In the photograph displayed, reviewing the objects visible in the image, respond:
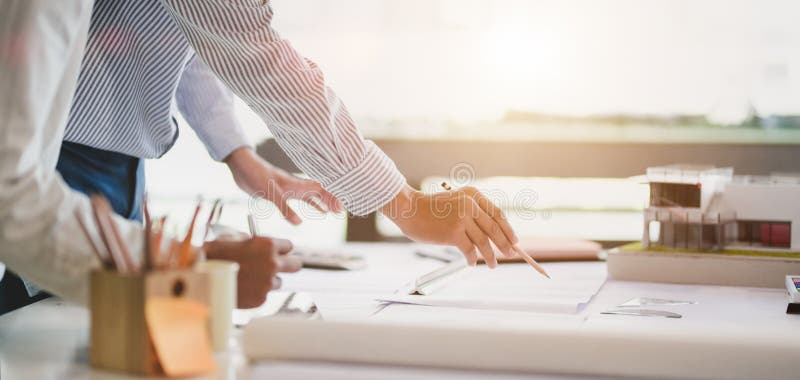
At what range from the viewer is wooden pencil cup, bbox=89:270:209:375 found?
718mm

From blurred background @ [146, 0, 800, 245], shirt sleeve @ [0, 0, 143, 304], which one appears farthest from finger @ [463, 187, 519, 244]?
blurred background @ [146, 0, 800, 245]

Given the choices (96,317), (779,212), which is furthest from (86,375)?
(779,212)

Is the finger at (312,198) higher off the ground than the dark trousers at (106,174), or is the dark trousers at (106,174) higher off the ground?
the dark trousers at (106,174)

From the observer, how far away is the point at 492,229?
1223 mm

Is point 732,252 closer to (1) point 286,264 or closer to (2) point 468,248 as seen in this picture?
(2) point 468,248

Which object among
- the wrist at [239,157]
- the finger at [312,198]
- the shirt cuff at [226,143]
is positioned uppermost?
the shirt cuff at [226,143]

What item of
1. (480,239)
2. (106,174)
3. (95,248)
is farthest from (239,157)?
(95,248)

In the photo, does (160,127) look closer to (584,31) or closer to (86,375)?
(86,375)

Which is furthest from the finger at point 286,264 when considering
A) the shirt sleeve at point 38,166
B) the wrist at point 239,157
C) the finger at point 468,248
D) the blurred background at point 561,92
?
the blurred background at point 561,92

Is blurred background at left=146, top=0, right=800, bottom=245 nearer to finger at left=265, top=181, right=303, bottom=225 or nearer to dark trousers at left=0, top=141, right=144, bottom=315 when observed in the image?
finger at left=265, top=181, right=303, bottom=225

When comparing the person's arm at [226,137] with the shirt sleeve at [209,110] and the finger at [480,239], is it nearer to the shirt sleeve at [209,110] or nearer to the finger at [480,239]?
the shirt sleeve at [209,110]

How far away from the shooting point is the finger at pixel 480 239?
1.22 metres

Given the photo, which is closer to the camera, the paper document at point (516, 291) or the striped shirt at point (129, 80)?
the paper document at point (516, 291)

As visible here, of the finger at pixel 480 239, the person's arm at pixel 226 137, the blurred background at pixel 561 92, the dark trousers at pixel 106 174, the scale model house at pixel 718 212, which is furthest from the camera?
the blurred background at pixel 561 92
